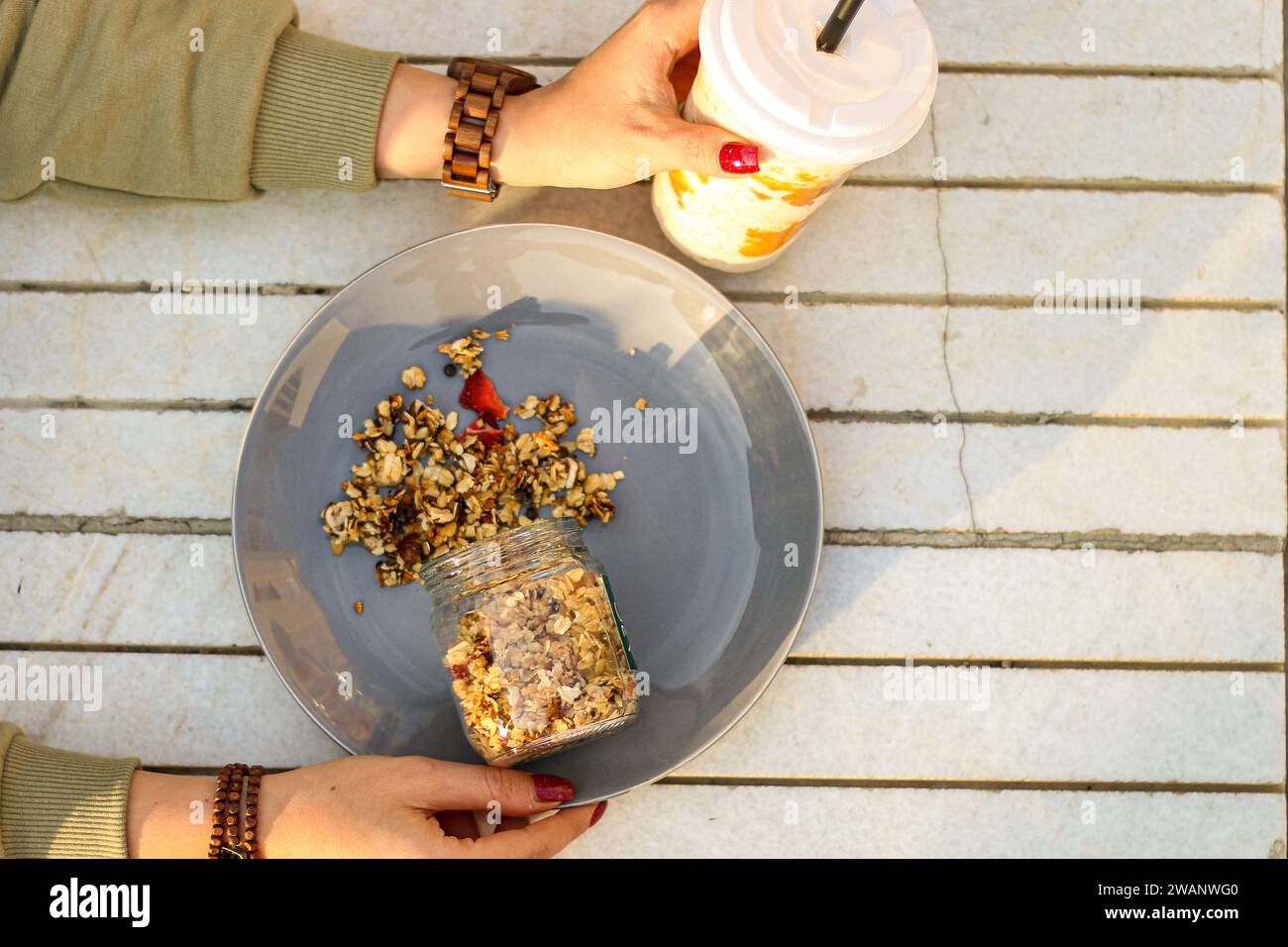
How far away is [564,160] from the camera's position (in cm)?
85

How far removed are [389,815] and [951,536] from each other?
1.93ft

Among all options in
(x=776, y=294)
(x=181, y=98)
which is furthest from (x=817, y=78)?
(x=181, y=98)

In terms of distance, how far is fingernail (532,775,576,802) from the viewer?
807 millimetres

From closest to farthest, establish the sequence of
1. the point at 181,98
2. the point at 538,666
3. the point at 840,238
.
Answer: the point at 538,666 → the point at 181,98 → the point at 840,238

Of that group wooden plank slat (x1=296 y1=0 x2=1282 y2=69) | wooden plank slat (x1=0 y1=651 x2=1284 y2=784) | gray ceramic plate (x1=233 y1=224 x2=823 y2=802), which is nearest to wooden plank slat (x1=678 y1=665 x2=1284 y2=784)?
wooden plank slat (x1=0 y1=651 x2=1284 y2=784)

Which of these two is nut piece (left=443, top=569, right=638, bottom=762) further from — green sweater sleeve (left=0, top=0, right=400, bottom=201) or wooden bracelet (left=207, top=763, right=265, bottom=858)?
green sweater sleeve (left=0, top=0, right=400, bottom=201)

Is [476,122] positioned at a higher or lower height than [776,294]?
higher

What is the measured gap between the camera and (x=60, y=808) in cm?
85

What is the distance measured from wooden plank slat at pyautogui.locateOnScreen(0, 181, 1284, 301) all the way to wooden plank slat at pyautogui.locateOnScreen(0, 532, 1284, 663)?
272 mm

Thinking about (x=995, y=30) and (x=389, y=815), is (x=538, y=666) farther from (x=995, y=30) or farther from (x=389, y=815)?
(x=995, y=30)

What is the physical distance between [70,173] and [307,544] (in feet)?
1.38
